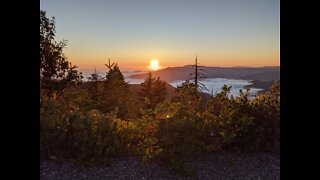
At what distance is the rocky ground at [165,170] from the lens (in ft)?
18.5

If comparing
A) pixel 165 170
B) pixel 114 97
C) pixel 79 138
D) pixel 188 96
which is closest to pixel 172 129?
pixel 165 170

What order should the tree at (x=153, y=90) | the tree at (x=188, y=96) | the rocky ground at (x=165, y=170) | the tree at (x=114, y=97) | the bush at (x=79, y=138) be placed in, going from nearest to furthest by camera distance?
the rocky ground at (x=165, y=170)
the bush at (x=79, y=138)
the tree at (x=188, y=96)
the tree at (x=114, y=97)
the tree at (x=153, y=90)

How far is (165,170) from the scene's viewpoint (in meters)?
6.01

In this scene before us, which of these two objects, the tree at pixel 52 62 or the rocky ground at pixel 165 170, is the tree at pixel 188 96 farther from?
the tree at pixel 52 62

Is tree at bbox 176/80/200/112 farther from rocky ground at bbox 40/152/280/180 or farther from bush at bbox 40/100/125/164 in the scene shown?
bush at bbox 40/100/125/164

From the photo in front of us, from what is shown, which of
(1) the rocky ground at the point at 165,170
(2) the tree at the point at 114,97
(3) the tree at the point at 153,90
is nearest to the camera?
(1) the rocky ground at the point at 165,170

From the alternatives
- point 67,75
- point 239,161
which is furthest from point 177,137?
point 67,75

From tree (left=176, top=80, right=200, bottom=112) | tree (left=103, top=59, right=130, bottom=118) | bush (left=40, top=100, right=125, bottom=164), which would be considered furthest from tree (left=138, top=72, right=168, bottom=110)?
bush (left=40, top=100, right=125, bottom=164)

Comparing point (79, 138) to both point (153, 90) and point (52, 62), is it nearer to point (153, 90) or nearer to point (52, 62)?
point (52, 62)

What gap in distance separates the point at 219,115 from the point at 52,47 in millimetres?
7984

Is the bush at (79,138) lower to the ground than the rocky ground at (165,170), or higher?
higher

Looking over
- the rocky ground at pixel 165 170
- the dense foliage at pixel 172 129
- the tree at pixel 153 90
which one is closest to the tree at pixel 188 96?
the dense foliage at pixel 172 129
